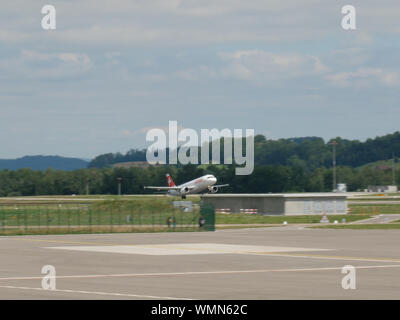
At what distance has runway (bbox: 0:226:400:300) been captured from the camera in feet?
86.8

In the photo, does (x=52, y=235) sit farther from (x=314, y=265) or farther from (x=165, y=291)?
(x=165, y=291)

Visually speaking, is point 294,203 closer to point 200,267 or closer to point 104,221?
point 104,221

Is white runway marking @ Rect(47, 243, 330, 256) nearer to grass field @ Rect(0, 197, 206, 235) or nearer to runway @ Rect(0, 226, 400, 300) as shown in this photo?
runway @ Rect(0, 226, 400, 300)

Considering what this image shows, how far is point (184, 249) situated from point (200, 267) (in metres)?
12.3

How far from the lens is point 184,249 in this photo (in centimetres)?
4844

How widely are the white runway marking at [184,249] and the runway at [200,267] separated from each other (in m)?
0.06

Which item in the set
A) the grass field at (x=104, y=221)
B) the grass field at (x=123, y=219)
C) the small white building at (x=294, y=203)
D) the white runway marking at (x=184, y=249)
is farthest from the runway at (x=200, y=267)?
the small white building at (x=294, y=203)

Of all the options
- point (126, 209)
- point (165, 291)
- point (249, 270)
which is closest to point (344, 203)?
point (126, 209)

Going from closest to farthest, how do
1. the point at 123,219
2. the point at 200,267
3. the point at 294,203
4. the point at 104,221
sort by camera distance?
1. the point at 200,267
2. the point at 104,221
3. the point at 123,219
4. the point at 294,203

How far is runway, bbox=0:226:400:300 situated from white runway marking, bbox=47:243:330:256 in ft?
0.19

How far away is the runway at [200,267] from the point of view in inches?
1041

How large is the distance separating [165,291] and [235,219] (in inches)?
2906

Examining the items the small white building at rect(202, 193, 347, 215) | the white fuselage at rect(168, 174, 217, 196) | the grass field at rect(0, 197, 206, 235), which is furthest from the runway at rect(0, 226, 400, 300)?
the white fuselage at rect(168, 174, 217, 196)

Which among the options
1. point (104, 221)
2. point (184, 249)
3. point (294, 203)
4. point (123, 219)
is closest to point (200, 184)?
Answer: point (294, 203)
